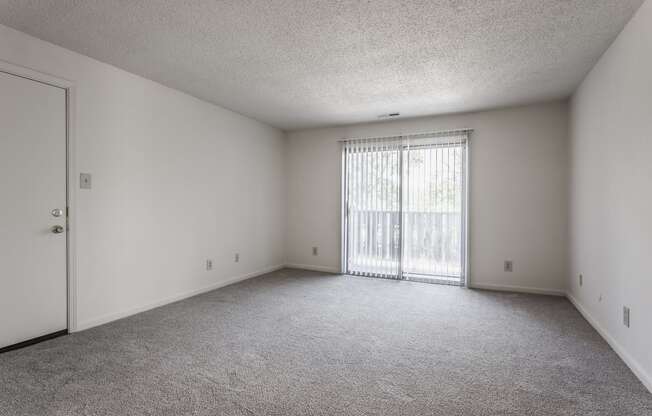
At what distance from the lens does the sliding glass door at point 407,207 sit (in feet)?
15.4

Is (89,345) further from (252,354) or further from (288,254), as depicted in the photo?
(288,254)

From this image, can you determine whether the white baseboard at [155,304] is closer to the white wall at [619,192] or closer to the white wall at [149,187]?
the white wall at [149,187]

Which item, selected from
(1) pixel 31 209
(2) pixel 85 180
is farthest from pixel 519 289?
(1) pixel 31 209

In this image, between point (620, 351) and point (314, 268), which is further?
point (314, 268)

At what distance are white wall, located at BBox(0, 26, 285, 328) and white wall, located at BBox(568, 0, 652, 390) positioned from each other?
13.7 feet

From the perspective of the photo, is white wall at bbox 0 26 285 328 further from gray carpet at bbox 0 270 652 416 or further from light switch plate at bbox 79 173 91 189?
gray carpet at bbox 0 270 652 416

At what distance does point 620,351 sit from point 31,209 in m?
4.64

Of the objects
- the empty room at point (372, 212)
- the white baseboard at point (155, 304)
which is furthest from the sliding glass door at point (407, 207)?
the white baseboard at point (155, 304)

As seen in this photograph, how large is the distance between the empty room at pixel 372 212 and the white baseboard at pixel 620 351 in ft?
0.08

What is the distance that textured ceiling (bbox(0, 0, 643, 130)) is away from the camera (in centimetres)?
222

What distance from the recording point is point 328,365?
234cm

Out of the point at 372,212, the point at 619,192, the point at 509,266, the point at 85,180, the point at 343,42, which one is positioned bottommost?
the point at 509,266

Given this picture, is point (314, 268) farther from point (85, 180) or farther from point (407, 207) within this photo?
point (85, 180)

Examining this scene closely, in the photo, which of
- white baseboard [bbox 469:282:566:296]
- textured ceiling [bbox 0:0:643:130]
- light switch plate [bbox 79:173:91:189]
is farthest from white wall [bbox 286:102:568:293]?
light switch plate [bbox 79:173:91:189]
